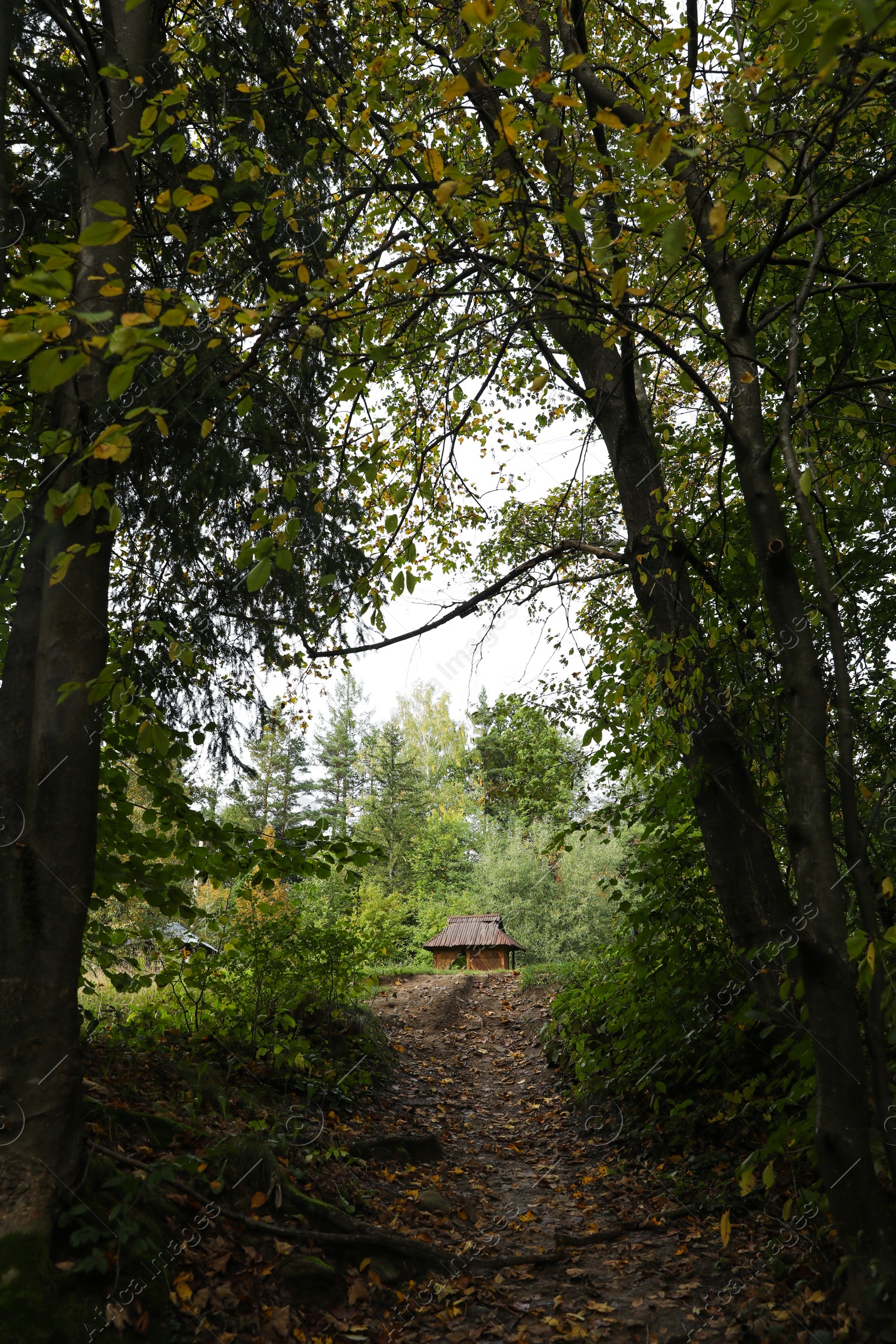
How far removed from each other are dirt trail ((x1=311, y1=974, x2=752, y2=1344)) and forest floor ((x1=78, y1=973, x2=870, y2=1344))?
0.04ft

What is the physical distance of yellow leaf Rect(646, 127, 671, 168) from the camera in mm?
1958

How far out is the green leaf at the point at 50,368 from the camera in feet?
5.73

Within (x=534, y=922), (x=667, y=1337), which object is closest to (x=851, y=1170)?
(x=667, y=1337)

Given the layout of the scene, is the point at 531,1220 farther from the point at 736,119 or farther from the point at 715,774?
the point at 736,119

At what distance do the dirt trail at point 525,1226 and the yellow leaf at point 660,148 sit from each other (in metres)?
3.99

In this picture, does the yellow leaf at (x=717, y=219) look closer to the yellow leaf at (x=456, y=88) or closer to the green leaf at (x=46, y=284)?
the yellow leaf at (x=456, y=88)

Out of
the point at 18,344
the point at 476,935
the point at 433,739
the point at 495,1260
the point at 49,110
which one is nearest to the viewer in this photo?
the point at 18,344

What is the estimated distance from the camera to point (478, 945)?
63.2 feet

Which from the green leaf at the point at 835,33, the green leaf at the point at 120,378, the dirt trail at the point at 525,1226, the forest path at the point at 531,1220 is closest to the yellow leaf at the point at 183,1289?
the dirt trail at the point at 525,1226

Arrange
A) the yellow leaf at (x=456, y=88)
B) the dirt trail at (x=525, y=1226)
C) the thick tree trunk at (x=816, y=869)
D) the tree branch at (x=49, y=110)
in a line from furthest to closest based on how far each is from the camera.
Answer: the tree branch at (x=49, y=110), the dirt trail at (x=525, y=1226), the thick tree trunk at (x=816, y=869), the yellow leaf at (x=456, y=88)

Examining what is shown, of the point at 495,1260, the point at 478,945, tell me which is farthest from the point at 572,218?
the point at 478,945

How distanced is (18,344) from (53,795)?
218 centimetres

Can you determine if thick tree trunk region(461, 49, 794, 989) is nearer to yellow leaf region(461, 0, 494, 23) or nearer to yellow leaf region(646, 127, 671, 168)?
yellow leaf region(646, 127, 671, 168)

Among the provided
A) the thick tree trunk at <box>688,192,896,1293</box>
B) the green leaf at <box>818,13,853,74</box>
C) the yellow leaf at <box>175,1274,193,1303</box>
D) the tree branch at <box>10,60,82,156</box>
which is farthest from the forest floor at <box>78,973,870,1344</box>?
the tree branch at <box>10,60,82,156</box>
